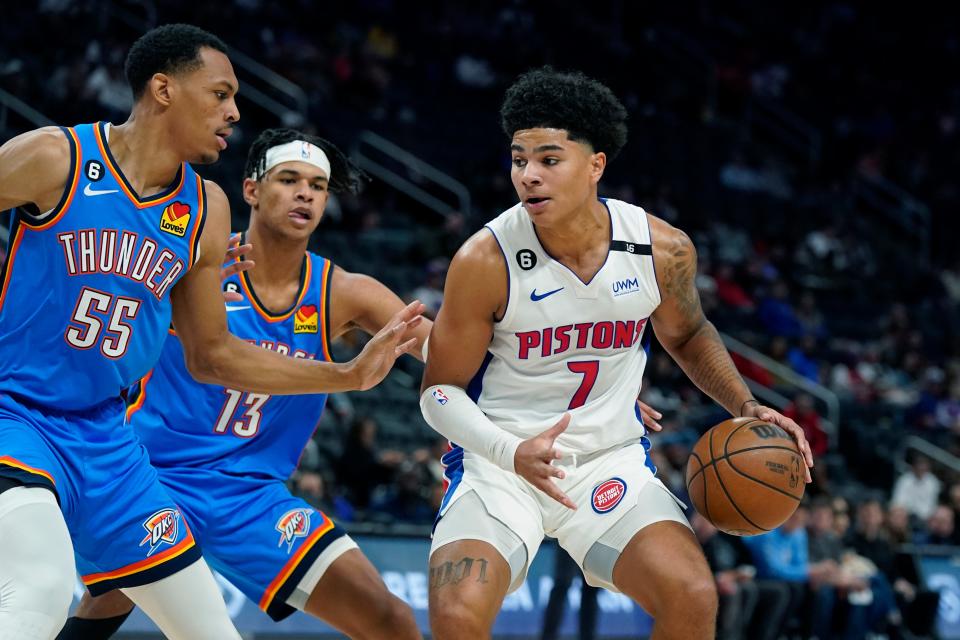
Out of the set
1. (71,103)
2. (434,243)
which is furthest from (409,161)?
(71,103)

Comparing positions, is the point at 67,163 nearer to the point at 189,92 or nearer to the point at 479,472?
the point at 189,92

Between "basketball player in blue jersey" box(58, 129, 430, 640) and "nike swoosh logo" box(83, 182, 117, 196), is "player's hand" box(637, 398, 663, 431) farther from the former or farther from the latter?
"nike swoosh logo" box(83, 182, 117, 196)

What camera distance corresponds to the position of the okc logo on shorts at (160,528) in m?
4.24

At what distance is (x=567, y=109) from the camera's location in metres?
4.82

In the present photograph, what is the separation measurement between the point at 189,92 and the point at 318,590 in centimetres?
195

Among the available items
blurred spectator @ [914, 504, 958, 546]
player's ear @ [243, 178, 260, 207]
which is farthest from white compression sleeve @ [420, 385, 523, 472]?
blurred spectator @ [914, 504, 958, 546]

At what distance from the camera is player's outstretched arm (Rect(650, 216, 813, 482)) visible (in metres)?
4.98

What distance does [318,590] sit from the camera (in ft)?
16.3

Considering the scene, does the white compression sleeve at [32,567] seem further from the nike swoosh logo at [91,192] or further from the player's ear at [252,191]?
the player's ear at [252,191]

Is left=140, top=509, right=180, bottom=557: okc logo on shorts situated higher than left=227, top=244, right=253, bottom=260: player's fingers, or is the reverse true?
left=227, top=244, right=253, bottom=260: player's fingers

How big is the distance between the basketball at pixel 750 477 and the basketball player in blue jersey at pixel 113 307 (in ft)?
5.97

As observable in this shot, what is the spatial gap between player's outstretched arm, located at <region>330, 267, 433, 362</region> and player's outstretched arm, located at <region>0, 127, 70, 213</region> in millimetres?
1603

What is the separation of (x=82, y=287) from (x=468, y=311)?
1393 millimetres

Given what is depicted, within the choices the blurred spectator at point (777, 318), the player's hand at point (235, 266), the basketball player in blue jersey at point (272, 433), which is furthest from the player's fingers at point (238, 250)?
the blurred spectator at point (777, 318)
